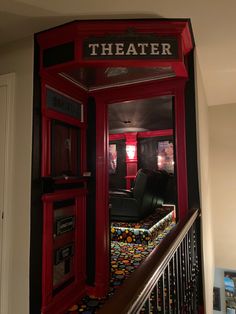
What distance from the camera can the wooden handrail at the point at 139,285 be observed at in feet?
2.12

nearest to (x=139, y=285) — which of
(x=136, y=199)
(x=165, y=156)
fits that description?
(x=136, y=199)

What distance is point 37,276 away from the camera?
191cm

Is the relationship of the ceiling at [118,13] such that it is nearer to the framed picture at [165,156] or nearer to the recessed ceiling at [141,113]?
the recessed ceiling at [141,113]

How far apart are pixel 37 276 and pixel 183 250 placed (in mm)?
1217

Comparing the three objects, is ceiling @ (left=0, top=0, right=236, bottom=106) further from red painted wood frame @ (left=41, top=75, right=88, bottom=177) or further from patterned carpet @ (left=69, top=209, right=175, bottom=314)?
patterned carpet @ (left=69, top=209, right=175, bottom=314)

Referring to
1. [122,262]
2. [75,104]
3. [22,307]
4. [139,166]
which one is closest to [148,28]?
[75,104]

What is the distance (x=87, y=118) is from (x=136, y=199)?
2.14 m

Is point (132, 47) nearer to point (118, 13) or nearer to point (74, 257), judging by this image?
point (118, 13)

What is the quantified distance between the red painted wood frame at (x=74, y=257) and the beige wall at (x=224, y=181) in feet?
8.79

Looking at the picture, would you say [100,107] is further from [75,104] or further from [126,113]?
[126,113]

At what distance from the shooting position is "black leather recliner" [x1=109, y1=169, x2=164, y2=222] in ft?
14.0

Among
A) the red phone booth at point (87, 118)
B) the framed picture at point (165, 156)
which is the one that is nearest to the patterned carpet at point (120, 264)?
the red phone booth at point (87, 118)

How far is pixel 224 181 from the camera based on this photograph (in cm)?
415

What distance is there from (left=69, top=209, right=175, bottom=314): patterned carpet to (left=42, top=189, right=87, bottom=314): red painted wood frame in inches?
5.2
